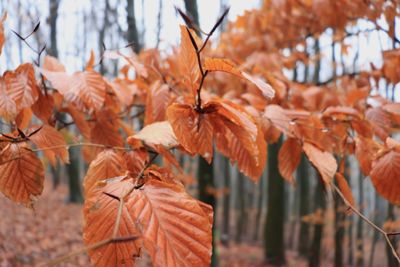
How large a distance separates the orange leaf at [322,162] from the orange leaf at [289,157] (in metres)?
0.14

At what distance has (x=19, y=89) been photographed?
1.01 meters

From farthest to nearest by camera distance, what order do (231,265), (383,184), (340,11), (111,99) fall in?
(231,265) → (340,11) → (111,99) → (383,184)

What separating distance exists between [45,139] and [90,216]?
0.46m

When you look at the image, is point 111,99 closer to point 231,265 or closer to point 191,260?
point 191,260

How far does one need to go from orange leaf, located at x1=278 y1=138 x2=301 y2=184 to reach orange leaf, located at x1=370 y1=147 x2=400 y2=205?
29 cm

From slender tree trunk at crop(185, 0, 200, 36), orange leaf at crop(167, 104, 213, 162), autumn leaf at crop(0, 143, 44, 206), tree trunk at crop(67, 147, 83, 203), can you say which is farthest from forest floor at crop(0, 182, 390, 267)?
orange leaf at crop(167, 104, 213, 162)

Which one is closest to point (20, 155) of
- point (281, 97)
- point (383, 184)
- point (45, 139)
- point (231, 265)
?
point (45, 139)

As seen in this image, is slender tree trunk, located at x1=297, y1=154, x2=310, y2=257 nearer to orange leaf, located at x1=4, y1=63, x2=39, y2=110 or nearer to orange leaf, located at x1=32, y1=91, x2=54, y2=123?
orange leaf, located at x1=32, y1=91, x2=54, y2=123

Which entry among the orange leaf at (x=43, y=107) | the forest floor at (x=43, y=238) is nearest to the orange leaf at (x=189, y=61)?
the orange leaf at (x=43, y=107)

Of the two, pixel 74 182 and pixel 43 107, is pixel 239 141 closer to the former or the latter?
pixel 43 107

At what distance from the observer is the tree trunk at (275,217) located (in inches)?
291

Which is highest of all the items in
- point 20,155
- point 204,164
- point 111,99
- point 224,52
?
point 224,52

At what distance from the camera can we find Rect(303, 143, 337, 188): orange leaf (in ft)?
2.93

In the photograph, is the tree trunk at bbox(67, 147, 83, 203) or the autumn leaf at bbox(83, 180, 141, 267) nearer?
the autumn leaf at bbox(83, 180, 141, 267)
